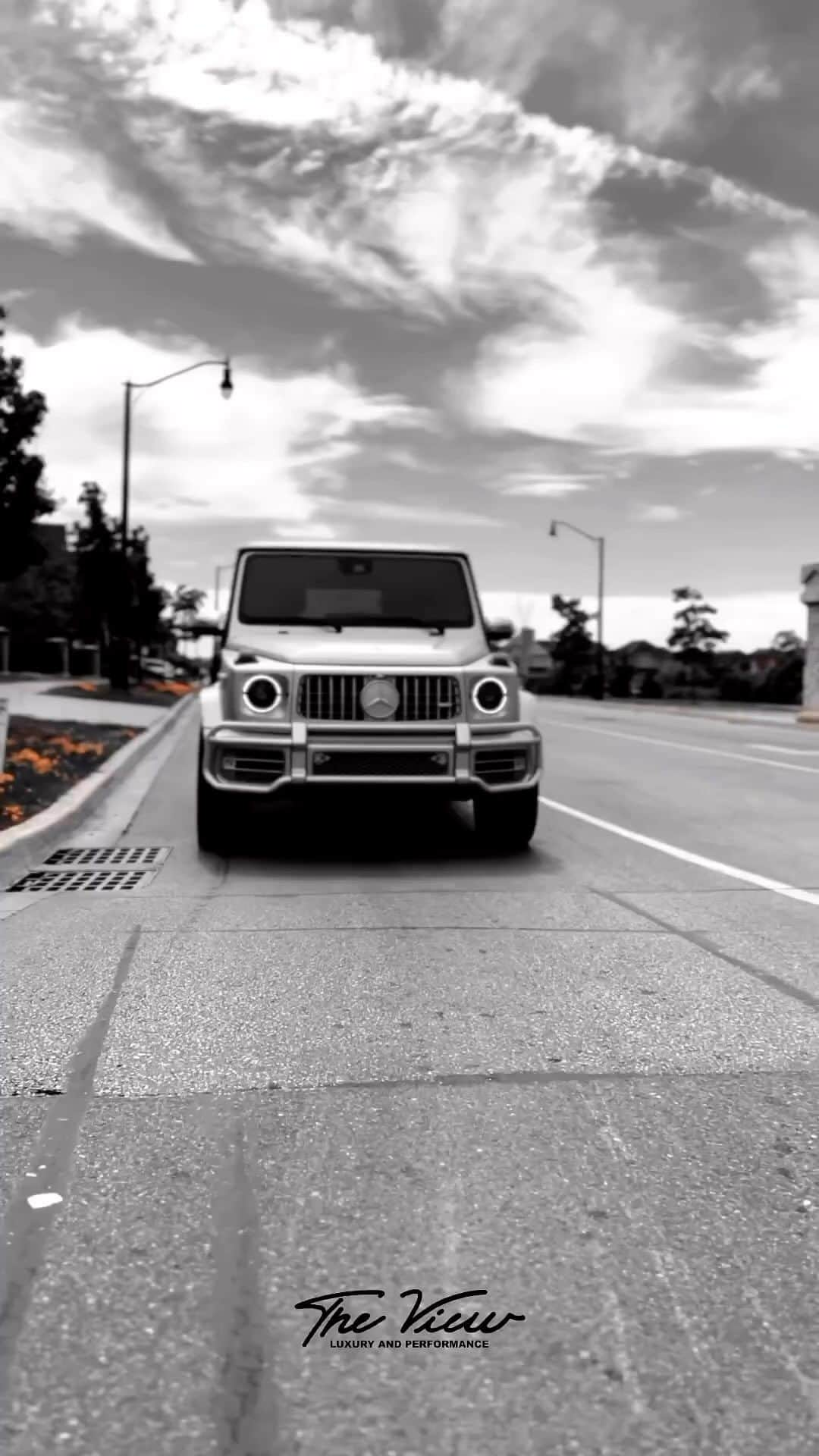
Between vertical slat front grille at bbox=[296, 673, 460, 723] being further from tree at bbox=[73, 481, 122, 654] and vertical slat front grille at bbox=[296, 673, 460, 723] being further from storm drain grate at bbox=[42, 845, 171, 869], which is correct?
tree at bbox=[73, 481, 122, 654]

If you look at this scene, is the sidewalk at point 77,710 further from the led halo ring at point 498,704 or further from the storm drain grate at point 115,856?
the led halo ring at point 498,704

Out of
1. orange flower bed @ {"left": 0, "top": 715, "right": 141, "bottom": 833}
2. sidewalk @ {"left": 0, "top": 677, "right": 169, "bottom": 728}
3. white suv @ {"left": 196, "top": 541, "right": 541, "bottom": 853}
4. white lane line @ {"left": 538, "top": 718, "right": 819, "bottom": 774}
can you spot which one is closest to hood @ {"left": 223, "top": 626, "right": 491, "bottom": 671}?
white suv @ {"left": 196, "top": 541, "right": 541, "bottom": 853}

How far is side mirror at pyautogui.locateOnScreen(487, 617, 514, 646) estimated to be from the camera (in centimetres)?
952

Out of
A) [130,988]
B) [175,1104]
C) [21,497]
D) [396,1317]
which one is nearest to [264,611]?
[130,988]

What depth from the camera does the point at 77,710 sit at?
84.5ft

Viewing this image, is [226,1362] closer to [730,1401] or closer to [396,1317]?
[396,1317]

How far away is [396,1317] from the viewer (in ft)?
8.14

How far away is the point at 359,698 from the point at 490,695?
2.80ft

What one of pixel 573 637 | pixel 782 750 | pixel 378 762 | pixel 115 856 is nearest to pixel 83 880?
pixel 115 856

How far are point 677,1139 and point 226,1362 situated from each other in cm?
149

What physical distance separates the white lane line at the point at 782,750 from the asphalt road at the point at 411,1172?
41.3 ft

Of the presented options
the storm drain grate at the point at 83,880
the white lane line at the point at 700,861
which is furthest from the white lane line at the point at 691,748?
the storm drain grate at the point at 83,880

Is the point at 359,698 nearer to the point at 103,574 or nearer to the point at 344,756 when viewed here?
the point at 344,756

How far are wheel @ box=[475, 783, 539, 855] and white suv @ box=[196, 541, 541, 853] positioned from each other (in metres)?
0.01
